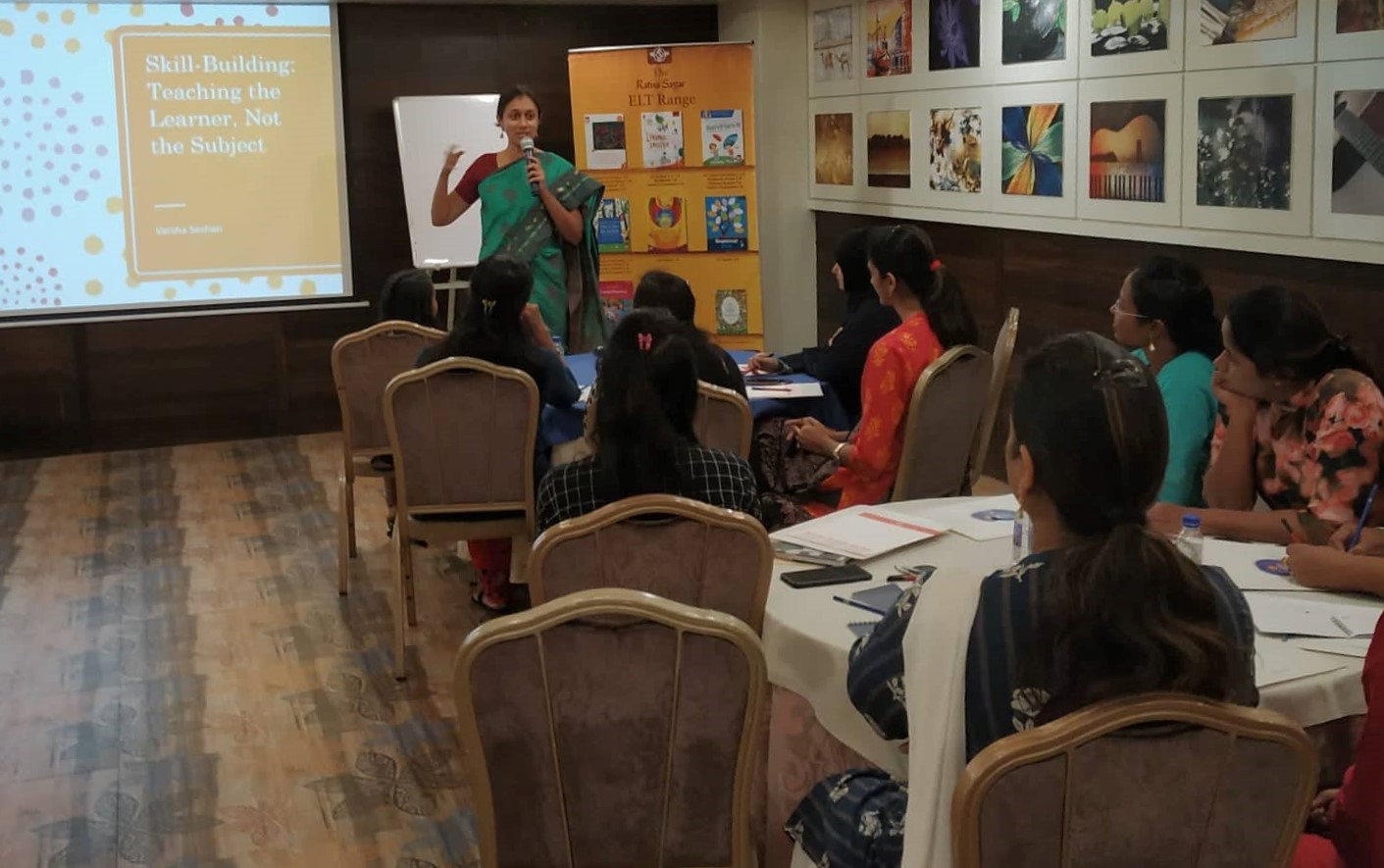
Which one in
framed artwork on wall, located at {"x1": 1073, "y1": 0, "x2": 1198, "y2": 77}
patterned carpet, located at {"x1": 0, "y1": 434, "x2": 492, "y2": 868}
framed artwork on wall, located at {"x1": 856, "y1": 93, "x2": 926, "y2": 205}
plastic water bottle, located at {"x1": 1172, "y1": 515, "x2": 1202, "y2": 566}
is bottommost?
patterned carpet, located at {"x1": 0, "y1": 434, "x2": 492, "y2": 868}

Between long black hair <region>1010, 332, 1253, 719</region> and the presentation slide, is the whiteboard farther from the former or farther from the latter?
long black hair <region>1010, 332, 1253, 719</region>

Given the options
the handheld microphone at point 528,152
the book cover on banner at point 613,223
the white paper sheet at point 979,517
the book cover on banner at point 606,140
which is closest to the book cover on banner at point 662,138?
the book cover on banner at point 606,140

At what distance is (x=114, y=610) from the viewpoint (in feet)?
15.8

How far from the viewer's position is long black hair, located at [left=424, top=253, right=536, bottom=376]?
4.08 meters

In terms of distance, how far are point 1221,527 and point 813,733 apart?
3.09ft

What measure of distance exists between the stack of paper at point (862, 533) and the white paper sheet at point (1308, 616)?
2.06 feet

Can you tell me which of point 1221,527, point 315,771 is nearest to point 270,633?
point 315,771

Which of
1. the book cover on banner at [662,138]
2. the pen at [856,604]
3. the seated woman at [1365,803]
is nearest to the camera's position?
the seated woman at [1365,803]

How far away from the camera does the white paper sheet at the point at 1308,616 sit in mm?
2193

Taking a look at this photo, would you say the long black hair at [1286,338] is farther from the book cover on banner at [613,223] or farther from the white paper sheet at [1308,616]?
the book cover on banner at [613,223]

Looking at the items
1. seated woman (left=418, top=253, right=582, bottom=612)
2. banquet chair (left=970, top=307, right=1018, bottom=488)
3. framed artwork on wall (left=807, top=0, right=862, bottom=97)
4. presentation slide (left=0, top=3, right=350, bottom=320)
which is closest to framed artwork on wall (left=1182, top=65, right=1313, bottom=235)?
banquet chair (left=970, top=307, right=1018, bottom=488)

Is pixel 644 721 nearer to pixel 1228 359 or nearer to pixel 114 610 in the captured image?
pixel 1228 359

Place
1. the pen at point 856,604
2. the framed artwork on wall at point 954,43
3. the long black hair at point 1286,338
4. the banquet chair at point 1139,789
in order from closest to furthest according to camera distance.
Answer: the banquet chair at point 1139,789
the pen at point 856,604
the long black hair at point 1286,338
the framed artwork on wall at point 954,43

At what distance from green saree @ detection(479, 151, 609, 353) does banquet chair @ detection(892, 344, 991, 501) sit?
2.10m
